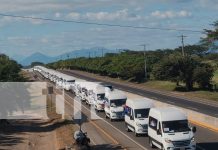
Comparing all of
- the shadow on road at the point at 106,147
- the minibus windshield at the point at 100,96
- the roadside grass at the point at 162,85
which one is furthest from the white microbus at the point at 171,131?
the roadside grass at the point at 162,85

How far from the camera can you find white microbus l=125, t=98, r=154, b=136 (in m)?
33.1

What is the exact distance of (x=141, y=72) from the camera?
116188 millimetres

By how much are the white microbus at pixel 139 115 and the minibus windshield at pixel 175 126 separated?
249 inches

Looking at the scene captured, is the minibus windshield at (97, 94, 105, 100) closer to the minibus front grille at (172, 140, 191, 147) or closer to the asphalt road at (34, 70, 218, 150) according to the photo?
the asphalt road at (34, 70, 218, 150)

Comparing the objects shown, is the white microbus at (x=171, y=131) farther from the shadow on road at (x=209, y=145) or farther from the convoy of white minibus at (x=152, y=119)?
the shadow on road at (x=209, y=145)

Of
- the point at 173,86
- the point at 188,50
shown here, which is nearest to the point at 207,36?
the point at 173,86

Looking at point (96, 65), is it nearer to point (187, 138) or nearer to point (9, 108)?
point (9, 108)

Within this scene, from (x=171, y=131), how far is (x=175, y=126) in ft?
1.48

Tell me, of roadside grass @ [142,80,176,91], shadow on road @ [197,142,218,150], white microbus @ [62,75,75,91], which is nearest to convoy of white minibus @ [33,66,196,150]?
shadow on road @ [197,142,218,150]

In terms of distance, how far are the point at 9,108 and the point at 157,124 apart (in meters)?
26.9

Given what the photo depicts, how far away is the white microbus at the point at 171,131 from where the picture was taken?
83.8 feet

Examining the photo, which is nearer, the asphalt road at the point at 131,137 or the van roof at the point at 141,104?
the asphalt road at the point at 131,137

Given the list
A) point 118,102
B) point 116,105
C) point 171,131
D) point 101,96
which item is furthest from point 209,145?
point 101,96

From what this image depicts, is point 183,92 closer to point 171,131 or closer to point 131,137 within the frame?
point 131,137
